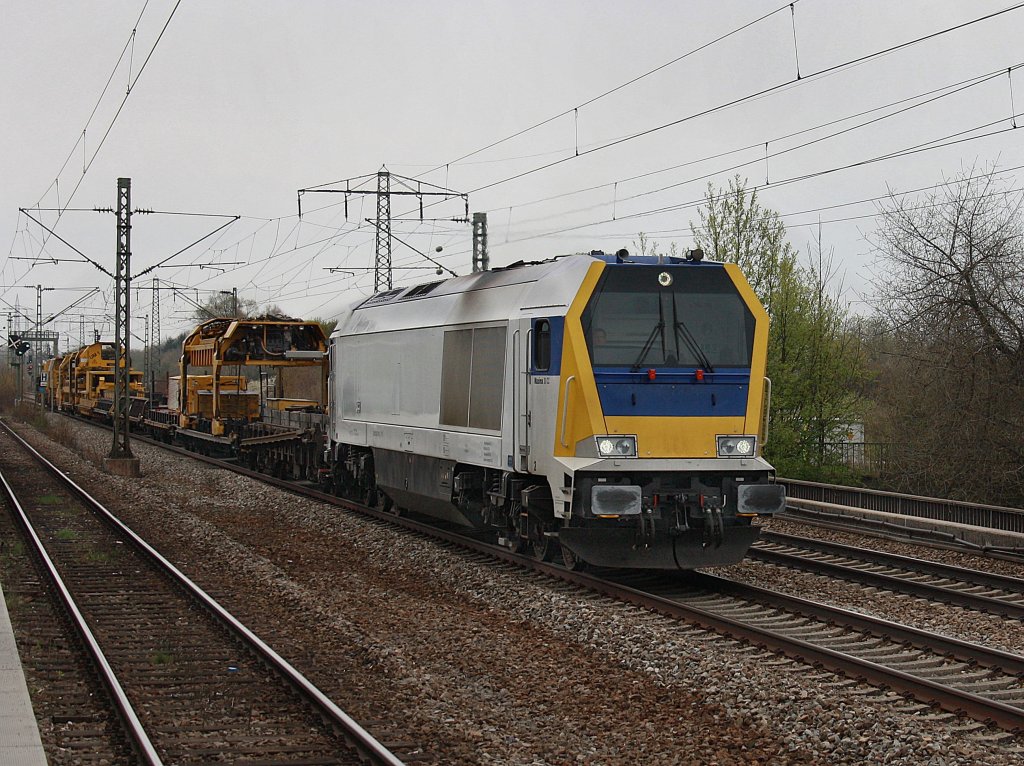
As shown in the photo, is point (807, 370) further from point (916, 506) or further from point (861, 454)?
point (916, 506)

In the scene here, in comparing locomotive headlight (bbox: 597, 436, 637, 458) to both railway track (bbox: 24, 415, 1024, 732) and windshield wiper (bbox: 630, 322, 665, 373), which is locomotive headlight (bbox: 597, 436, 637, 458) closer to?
windshield wiper (bbox: 630, 322, 665, 373)

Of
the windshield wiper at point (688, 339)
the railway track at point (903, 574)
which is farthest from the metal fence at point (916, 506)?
the windshield wiper at point (688, 339)

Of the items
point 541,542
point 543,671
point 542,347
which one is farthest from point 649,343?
point 543,671

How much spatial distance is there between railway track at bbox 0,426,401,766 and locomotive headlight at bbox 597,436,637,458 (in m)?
3.89

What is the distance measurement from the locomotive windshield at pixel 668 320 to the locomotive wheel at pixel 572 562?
7.79 feet

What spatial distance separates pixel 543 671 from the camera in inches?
353

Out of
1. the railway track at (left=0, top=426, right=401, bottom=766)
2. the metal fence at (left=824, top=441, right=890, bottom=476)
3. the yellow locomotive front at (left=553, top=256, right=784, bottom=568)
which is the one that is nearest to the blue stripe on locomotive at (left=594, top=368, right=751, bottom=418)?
the yellow locomotive front at (left=553, top=256, right=784, bottom=568)

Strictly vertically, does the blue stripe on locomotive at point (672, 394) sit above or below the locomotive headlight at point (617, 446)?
above

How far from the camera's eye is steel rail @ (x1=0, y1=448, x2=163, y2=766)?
22.4 feet

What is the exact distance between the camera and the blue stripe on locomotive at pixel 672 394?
459 inches

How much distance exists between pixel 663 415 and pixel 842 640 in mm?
3031

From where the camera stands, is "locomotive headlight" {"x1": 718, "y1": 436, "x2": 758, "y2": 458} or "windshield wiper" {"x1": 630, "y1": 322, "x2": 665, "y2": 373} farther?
"locomotive headlight" {"x1": 718, "y1": 436, "x2": 758, "y2": 458}

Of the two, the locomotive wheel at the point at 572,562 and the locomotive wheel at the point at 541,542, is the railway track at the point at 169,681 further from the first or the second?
the locomotive wheel at the point at 572,562

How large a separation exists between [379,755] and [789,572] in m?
7.87
